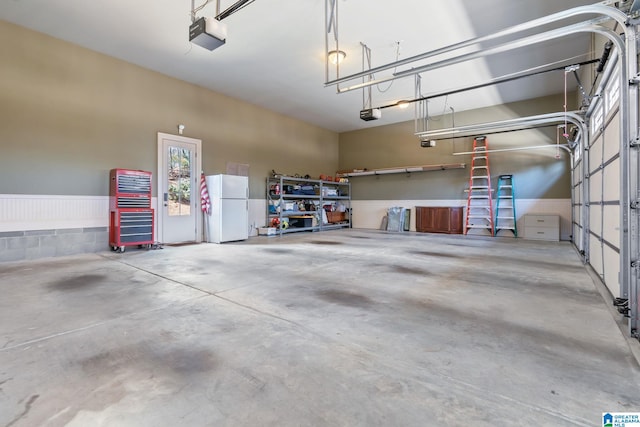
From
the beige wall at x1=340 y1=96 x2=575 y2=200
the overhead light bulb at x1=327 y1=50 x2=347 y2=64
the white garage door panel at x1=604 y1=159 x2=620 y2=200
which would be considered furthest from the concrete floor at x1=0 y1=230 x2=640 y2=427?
the beige wall at x1=340 y1=96 x2=575 y2=200

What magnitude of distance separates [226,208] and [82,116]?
3.08 meters

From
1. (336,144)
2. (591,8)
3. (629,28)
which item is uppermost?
(336,144)

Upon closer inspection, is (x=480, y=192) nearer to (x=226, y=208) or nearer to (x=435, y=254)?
(x=435, y=254)

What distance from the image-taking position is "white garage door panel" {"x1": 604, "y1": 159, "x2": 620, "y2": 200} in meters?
2.64

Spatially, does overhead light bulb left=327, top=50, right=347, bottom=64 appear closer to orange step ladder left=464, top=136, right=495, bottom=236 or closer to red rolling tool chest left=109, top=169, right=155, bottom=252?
red rolling tool chest left=109, top=169, right=155, bottom=252

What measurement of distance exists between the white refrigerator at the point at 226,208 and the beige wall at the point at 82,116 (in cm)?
71

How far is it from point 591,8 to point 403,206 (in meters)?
7.70

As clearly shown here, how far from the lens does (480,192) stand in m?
8.52

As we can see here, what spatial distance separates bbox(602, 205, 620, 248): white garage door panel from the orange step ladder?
5194 millimetres

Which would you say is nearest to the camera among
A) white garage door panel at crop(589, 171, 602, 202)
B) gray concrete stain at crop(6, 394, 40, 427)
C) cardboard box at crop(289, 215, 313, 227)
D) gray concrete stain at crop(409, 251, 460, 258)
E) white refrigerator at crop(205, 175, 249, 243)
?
gray concrete stain at crop(6, 394, 40, 427)

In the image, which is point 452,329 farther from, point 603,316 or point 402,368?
point 603,316

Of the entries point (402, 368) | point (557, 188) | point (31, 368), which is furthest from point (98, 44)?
point (557, 188)

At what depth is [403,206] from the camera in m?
9.84
